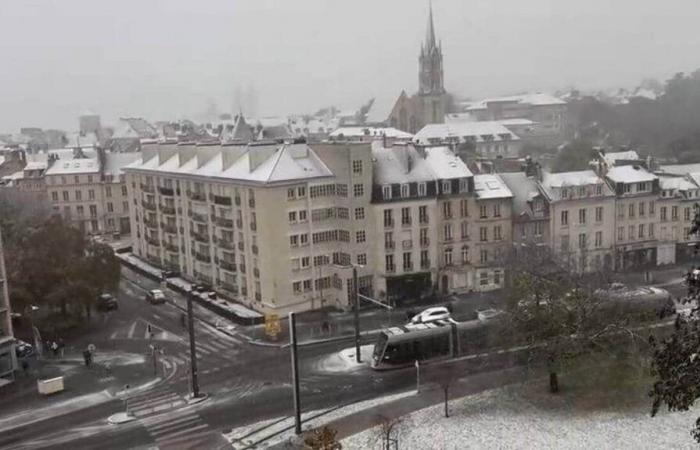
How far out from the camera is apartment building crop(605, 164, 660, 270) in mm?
71312

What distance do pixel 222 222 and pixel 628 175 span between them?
38.1 m

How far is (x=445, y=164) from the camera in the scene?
6669 centimetres

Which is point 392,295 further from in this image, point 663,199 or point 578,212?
point 663,199

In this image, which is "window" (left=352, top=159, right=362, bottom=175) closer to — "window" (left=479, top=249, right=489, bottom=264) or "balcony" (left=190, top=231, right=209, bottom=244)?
"window" (left=479, top=249, right=489, bottom=264)

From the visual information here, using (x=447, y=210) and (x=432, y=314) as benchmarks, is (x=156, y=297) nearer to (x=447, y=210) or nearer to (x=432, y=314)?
(x=432, y=314)

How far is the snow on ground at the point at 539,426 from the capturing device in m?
34.8

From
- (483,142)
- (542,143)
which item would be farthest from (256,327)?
(542,143)

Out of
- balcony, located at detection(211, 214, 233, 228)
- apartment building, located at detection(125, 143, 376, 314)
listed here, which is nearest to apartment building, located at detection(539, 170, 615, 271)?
apartment building, located at detection(125, 143, 376, 314)

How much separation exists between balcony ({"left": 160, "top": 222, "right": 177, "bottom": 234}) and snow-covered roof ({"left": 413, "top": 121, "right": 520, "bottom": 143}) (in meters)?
68.0

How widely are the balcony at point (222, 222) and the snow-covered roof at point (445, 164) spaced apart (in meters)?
18.0

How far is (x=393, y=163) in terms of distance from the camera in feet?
213

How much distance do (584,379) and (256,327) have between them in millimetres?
26404

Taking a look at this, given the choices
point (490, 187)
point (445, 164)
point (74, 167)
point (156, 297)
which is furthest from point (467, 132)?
point (156, 297)

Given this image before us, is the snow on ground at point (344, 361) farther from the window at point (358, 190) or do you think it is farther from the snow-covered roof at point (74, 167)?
the snow-covered roof at point (74, 167)
